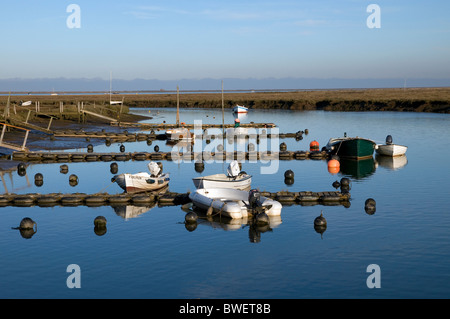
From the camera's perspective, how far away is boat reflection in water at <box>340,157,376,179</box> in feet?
178

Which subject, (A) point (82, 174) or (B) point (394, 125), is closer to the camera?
(A) point (82, 174)

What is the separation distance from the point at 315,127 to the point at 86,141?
4468 cm

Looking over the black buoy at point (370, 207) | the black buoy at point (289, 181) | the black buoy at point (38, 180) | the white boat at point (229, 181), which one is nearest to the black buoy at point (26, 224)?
the white boat at point (229, 181)

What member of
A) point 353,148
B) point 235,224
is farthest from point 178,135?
point 235,224

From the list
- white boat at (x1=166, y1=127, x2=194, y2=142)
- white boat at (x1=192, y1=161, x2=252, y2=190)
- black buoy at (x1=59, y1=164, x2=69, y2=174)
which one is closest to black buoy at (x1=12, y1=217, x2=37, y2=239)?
white boat at (x1=192, y1=161, x2=252, y2=190)

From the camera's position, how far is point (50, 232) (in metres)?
33.8

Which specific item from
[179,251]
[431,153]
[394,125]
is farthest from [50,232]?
[394,125]

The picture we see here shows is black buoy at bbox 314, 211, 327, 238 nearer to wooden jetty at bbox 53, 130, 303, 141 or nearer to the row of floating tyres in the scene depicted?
the row of floating tyres

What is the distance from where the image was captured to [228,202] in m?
37.6

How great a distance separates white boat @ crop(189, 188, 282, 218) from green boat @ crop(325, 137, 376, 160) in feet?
92.8

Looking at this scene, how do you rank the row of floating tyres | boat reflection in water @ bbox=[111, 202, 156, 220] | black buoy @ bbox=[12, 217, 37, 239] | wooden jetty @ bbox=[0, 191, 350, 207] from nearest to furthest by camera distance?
the row of floating tyres < black buoy @ bbox=[12, 217, 37, 239] < boat reflection in water @ bbox=[111, 202, 156, 220] < wooden jetty @ bbox=[0, 191, 350, 207]

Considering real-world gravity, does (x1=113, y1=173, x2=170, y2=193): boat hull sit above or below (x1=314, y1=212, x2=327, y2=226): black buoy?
above

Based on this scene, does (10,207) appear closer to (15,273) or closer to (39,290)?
(15,273)

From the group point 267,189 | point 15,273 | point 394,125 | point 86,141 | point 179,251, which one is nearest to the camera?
point 15,273
